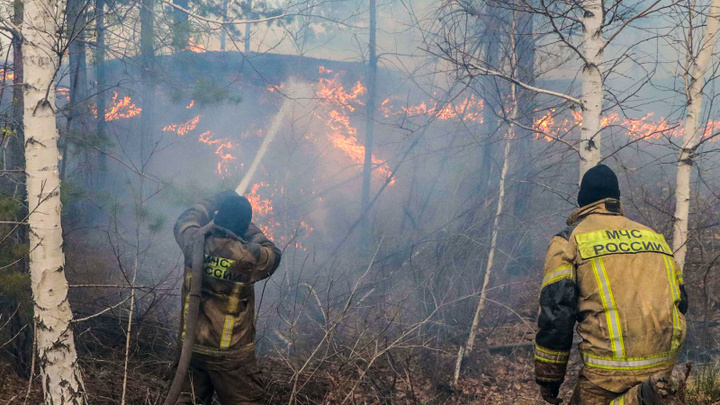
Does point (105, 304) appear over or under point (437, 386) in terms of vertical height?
over

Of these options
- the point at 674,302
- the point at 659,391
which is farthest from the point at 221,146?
the point at 659,391

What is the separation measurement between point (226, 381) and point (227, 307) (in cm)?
56

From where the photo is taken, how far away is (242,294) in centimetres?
371

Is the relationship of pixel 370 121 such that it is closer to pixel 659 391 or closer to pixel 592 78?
pixel 592 78

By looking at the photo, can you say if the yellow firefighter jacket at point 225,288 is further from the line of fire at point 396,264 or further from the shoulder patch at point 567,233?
the shoulder patch at point 567,233

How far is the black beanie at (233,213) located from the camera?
3680 mm

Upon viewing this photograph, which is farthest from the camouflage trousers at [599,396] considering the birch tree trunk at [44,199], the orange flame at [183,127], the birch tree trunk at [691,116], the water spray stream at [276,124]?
the orange flame at [183,127]

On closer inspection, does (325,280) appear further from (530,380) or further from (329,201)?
(329,201)

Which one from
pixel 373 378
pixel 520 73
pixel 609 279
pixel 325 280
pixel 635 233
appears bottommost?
pixel 325 280

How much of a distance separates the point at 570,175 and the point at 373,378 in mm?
10560

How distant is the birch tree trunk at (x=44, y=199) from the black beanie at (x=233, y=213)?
46.6 inches

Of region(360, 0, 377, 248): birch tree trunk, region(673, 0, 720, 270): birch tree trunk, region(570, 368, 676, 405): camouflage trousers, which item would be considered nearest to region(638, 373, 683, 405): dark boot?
region(570, 368, 676, 405): camouflage trousers

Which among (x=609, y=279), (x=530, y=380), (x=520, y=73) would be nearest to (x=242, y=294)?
(x=609, y=279)

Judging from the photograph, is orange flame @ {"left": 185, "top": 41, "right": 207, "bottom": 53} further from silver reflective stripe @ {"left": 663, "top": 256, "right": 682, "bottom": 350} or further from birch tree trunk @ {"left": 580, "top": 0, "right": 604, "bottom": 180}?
silver reflective stripe @ {"left": 663, "top": 256, "right": 682, "bottom": 350}
